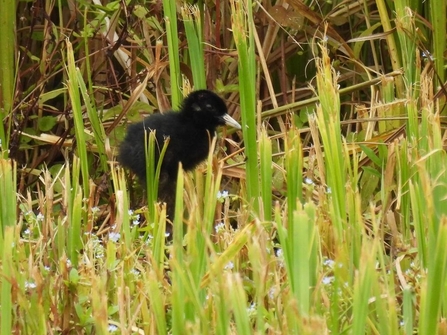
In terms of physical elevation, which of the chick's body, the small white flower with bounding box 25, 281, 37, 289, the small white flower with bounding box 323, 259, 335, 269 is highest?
the chick's body

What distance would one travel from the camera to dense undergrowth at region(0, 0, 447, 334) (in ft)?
5.88

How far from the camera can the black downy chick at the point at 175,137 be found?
362 cm

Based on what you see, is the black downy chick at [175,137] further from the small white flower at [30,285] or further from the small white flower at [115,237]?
the small white flower at [30,285]

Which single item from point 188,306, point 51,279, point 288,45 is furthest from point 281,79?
Answer: point 188,306

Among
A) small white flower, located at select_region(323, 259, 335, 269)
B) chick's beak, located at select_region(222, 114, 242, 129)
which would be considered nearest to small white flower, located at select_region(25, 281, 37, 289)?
small white flower, located at select_region(323, 259, 335, 269)

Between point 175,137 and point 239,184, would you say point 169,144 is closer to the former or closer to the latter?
point 175,137

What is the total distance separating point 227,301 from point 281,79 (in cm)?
276

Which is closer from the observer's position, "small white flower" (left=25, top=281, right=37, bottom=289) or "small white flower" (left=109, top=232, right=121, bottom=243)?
"small white flower" (left=25, top=281, right=37, bottom=289)

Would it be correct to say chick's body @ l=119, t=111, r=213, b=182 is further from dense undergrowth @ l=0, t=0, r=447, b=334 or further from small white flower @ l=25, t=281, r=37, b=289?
small white flower @ l=25, t=281, r=37, b=289

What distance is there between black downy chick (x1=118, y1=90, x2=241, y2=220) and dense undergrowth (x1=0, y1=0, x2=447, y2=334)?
0.09 meters

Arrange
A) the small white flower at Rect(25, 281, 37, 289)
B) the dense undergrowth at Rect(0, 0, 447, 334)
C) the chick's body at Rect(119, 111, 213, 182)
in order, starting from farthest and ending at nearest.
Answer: the chick's body at Rect(119, 111, 213, 182)
the small white flower at Rect(25, 281, 37, 289)
the dense undergrowth at Rect(0, 0, 447, 334)

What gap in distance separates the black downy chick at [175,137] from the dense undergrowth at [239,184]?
85 millimetres

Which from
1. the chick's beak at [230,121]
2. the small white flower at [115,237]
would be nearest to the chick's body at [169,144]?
the chick's beak at [230,121]

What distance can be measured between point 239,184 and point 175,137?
321mm
